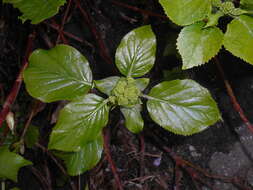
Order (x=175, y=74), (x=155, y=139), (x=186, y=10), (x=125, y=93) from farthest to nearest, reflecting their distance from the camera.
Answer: (x=155, y=139) → (x=175, y=74) → (x=125, y=93) → (x=186, y=10)

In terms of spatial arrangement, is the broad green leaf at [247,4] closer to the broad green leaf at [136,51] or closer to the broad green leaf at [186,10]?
the broad green leaf at [186,10]

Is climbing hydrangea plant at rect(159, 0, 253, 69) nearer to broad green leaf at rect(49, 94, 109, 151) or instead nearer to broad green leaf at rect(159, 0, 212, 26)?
broad green leaf at rect(159, 0, 212, 26)

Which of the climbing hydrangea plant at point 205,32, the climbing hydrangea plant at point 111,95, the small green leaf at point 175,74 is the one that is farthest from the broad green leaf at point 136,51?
the small green leaf at point 175,74

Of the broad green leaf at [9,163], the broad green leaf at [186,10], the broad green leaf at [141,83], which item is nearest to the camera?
the broad green leaf at [186,10]

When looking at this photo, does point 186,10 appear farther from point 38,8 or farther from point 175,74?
point 175,74

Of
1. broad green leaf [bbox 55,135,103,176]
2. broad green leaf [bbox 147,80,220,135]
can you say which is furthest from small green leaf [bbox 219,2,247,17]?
broad green leaf [bbox 55,135,103,176]

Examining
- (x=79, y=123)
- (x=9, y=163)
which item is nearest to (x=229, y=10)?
(x=79, y=123)
